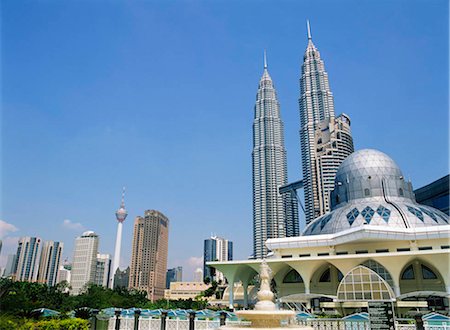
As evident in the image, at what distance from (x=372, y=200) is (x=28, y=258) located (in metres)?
113

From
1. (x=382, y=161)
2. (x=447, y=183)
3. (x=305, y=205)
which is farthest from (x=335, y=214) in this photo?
(x=305, y=205)

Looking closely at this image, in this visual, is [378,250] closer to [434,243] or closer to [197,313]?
[434,243]

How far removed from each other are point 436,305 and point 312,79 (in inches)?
2855

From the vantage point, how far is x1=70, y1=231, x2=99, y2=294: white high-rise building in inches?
4461

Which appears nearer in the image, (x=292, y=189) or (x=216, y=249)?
(x=292, y=189)

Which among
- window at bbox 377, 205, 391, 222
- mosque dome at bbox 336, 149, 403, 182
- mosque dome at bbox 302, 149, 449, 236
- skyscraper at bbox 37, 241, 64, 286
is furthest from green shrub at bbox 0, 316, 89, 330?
skyscraper at bbox 37, 241, 64, 286

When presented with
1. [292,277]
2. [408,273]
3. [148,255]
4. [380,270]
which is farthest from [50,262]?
[408,273]

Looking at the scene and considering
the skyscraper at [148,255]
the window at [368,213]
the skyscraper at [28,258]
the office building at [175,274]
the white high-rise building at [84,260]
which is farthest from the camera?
the office building at [175,274]

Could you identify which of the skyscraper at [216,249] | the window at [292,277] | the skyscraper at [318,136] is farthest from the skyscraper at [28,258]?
the window at [292,277]

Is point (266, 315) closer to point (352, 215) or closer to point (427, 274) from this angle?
point (352, 215)

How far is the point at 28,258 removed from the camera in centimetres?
11425

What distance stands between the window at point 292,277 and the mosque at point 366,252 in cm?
10

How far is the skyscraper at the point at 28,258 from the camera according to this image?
364ft

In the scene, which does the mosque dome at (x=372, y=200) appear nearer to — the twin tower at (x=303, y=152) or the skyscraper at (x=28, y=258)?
Result: the twin tower at (x=303, y=152)
